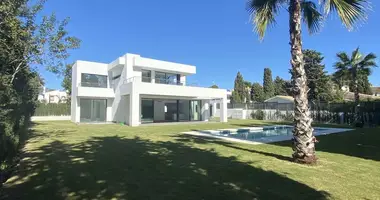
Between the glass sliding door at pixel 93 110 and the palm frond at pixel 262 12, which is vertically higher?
the palm frond at pixel 262 12

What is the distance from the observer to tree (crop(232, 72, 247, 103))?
203ft

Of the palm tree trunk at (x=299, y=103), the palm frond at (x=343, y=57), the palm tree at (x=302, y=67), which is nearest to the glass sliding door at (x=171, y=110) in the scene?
the palm frond at (x=343, y=57)

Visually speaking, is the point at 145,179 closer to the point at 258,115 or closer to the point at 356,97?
the point at 356,97

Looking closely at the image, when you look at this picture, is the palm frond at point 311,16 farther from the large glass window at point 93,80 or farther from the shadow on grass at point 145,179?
the large glass window at point 93,80

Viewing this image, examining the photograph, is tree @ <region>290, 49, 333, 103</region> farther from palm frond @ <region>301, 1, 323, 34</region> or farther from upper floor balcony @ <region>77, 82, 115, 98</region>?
palm frond @ <region>301, 1, 323, 34</region>

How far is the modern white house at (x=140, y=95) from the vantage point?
26922mm

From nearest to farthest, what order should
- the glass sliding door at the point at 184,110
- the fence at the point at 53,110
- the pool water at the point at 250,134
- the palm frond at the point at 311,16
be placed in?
the palm frond at the point at 311,16, the pool water at the point at 250,134, the glass sliding door at the point at 184,110, the fence at the point at 53,110

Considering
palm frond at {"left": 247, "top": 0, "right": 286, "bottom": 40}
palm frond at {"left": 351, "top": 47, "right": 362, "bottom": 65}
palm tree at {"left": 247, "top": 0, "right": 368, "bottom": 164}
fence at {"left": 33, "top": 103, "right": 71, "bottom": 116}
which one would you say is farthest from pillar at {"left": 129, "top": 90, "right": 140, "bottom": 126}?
palm frond at {"left": 351, "top": 47, "right": 362, "bottom": 65}

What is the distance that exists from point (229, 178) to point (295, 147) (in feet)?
10.0

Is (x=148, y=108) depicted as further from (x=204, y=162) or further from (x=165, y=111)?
(x=204, y=162)

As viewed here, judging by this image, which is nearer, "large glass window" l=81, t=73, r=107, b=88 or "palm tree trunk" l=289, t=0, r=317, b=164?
"palm tree trunk" l=289, t=0, r=317, b=164

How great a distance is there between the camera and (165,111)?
1241 inches

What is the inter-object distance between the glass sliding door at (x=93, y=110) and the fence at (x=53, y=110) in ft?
35.4

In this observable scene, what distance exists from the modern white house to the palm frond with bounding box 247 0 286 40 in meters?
16.6
